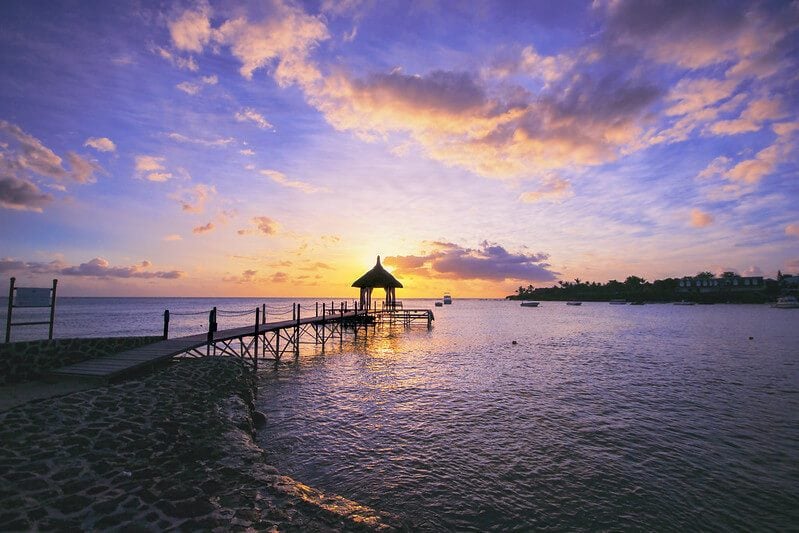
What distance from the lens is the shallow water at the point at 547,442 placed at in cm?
732

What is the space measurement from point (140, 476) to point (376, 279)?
37.7 m

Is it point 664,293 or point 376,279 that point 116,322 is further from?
point 664,293

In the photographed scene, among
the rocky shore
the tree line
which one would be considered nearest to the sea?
the rocky shore

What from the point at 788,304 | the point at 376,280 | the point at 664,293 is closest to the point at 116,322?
the point at 376,280

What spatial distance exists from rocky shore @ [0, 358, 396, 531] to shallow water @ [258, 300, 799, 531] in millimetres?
1852

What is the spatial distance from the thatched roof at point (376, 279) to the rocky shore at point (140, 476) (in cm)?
3432

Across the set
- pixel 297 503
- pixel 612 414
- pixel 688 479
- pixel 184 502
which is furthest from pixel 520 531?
pixel 612 414

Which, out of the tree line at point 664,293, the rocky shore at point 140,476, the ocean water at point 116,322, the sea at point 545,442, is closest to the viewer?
the rocky shore at point 140,476

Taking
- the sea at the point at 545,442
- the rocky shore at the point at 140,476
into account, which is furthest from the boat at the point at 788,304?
the rocky shore at the point at 140,476

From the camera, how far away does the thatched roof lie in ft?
143

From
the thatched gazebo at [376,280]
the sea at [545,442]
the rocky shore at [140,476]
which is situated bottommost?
the sea at [545,442]

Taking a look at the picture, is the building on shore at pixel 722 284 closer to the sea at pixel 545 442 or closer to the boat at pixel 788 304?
the boat at pixel 788 304

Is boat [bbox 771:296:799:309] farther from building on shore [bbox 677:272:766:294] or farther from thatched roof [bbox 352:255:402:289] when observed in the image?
thatched roof [bbox 352:255:402:289]

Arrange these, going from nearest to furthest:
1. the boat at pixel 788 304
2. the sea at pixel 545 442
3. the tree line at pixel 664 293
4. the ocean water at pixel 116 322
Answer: the sea at pixel 545 442 < the ocean water at pixel 116 322 < the boat at pixel 788 304 < the tree line at pixel 664 293
